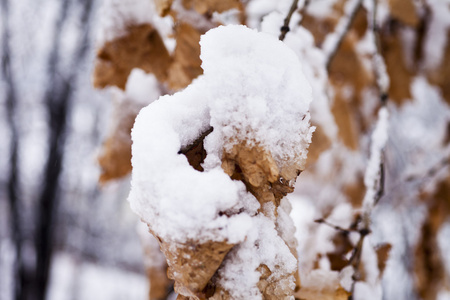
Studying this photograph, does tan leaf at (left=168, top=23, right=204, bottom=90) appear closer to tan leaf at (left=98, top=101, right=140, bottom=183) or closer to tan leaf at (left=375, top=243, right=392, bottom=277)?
tan leaf at (left=98, top=101, right=140, bottom=183)

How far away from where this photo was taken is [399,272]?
8.96 ft

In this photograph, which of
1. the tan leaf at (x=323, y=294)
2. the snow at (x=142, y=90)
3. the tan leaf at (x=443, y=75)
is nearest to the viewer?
the tan leaf at (x=323, y=294)

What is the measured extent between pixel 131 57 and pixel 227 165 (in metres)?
0.52

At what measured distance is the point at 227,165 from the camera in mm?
393

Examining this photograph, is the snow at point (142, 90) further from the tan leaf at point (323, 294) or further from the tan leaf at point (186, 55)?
the tan leaf at point (323, 294)

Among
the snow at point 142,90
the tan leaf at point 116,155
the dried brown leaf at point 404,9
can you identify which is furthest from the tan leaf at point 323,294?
the dried brown leaf at point 404,9

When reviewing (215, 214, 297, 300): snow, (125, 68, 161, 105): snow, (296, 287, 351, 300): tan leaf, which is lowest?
(215, 214, 297, 300): snow

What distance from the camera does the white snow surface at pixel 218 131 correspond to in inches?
14.0

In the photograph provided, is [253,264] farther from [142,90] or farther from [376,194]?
[142,90]

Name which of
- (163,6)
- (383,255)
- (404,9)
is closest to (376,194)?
(383,255)

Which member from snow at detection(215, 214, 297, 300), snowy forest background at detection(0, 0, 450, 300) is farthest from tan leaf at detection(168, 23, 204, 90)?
snow at detection(215, 214, 297, 300)

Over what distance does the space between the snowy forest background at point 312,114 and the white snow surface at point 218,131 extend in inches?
9.3

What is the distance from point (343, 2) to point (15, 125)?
223 centimetres

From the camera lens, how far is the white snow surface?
36 centimetres
